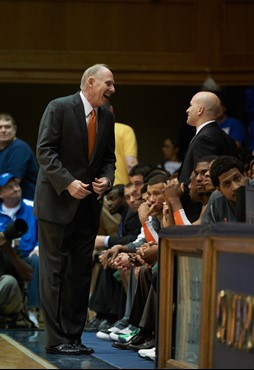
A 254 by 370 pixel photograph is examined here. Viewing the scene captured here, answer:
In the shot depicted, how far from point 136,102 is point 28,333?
5.16m

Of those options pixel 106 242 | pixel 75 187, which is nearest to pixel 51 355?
pixel 75 187

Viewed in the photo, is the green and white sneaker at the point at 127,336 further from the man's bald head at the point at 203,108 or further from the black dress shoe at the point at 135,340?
the man's bald head at the point at 203,108

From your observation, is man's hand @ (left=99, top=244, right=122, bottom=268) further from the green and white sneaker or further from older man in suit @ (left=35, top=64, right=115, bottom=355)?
older man in suit @ (left=35, top=64, right=115, bottom=355)

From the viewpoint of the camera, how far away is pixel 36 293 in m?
9.73

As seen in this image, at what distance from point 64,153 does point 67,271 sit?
2.60 feet

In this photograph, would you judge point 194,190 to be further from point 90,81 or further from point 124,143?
point 124,143

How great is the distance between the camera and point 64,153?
7176 millimetres

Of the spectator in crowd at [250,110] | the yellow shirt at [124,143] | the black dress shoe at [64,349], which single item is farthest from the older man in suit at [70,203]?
the spectator in crowd at [250,110]

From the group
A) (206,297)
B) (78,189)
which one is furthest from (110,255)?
(206,297)

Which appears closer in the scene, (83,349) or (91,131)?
(83,349)

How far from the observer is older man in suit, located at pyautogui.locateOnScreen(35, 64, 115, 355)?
23.3ft

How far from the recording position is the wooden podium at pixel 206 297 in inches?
204

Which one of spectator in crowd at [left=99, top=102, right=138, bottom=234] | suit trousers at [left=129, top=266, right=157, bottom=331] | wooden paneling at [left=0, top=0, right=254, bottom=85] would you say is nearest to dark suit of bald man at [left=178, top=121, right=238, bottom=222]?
suit trousers at [left=129, top=266, right=157, bottom=331]

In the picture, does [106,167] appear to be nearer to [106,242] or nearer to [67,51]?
[106,242]
